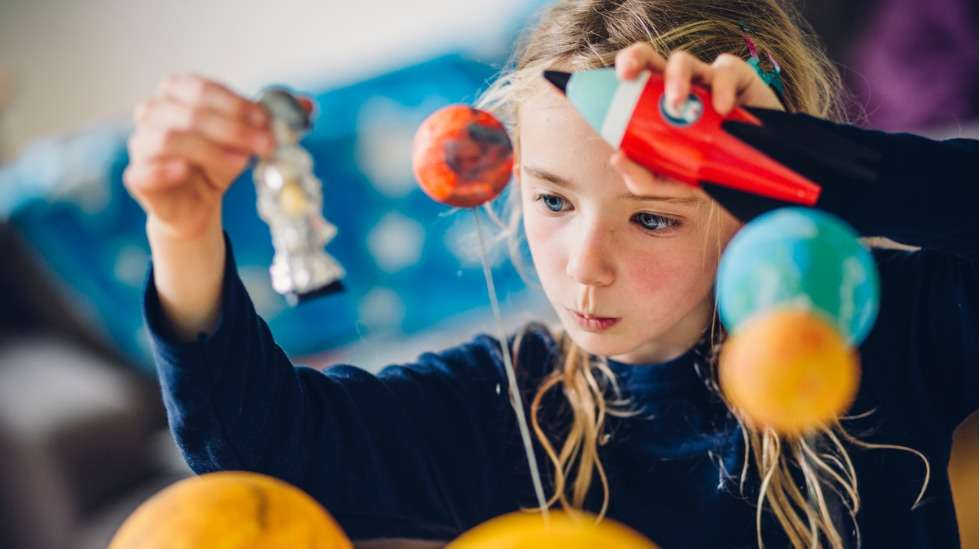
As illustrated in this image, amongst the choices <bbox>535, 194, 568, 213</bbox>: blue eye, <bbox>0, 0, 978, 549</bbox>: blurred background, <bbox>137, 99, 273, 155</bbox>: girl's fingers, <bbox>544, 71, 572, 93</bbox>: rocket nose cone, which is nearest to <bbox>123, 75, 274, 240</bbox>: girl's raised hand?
<bbox>137, 99, 273, 155</bbox>: girl's fingers

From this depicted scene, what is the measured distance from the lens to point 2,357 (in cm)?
133

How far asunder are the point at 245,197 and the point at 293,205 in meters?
1.14

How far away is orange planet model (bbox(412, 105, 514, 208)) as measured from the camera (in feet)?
1.53

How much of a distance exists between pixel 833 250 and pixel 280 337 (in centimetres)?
132

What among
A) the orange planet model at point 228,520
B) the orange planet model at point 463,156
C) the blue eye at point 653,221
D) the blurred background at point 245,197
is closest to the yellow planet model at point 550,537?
the orange planet model at point 228,520

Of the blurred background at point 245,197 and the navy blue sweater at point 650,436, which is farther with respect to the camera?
the blurred background at point 245,197

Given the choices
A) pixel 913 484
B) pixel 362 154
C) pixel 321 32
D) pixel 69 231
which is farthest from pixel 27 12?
pixel 913 484

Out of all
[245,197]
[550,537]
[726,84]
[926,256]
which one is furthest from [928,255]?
[245,197]

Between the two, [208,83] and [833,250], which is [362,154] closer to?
[208,83]

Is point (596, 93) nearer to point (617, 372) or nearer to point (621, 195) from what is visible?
point (621, 195)

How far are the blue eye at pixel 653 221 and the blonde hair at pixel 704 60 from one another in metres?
0.04

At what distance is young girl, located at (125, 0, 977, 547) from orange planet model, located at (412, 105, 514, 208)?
9 centimetres

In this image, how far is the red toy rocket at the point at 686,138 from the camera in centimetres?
42

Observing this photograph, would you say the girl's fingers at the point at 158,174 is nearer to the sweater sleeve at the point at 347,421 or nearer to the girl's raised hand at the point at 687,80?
the sweater sleeve at the point at 347,421
